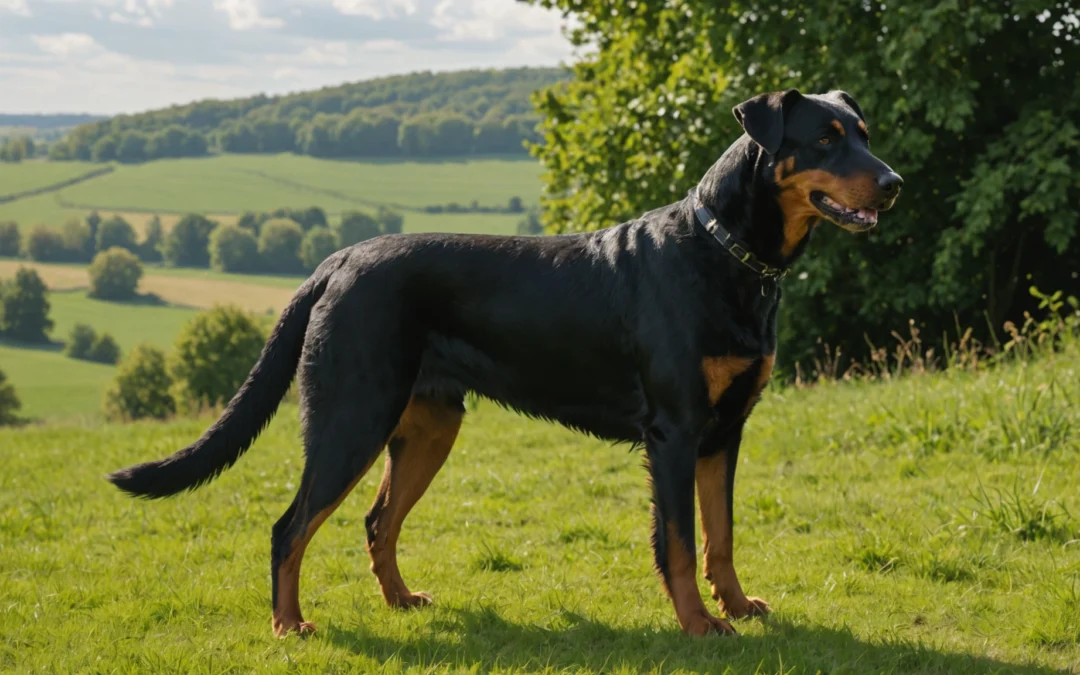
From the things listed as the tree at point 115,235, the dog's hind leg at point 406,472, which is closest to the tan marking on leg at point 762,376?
the dog's hind leg at point 406,472

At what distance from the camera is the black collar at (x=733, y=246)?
4.14 meters

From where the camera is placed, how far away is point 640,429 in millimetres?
4332

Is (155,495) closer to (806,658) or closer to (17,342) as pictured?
(806,658)

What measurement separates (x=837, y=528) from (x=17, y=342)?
6571cm

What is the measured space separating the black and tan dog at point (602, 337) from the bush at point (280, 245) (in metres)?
68.3

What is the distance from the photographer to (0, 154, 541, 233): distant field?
80.3m

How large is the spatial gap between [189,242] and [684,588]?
249 ft

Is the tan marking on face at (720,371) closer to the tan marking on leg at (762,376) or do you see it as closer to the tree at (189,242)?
the tan marking on leg at (762,376)

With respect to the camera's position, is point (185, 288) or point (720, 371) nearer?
point (720, 371)

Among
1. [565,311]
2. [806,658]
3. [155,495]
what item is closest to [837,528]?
[806,658]

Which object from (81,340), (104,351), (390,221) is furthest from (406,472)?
(390,221)

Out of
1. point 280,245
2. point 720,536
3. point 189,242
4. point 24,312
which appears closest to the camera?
point 720,536

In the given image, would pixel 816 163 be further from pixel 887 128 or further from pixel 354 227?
pixel 354 227

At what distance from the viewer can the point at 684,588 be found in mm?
4117
